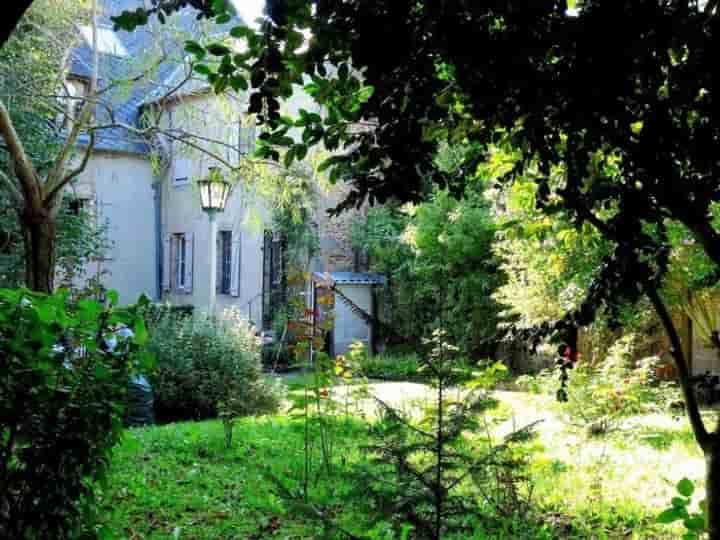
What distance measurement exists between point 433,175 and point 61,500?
1.64m

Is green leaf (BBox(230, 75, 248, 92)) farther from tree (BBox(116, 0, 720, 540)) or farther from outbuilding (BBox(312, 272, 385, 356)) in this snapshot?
outbuilding (BBox(312, 272, 385, 356))

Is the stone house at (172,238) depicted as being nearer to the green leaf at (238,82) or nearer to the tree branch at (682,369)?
the green leaf at (238,82)

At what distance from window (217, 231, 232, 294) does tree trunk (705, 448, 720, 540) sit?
747 inches

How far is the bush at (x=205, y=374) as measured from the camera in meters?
10.8

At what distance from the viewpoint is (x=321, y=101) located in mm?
2119

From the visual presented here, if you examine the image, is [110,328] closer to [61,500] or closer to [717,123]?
[61,500]

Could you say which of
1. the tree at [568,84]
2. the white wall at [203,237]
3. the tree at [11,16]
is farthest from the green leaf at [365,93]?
the white wall at [203,237]

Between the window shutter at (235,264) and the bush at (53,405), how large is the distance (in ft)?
55.6

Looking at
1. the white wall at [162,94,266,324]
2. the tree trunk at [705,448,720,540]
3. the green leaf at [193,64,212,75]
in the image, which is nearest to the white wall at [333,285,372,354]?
the white wall at [162,94,266,324]

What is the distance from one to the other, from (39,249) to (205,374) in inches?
114

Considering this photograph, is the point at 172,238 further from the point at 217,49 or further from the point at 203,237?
the point at 217,49

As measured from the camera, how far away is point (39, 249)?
8961 mm

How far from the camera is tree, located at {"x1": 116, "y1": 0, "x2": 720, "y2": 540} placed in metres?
1.85

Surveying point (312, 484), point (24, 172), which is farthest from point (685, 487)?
point (24, 172)
